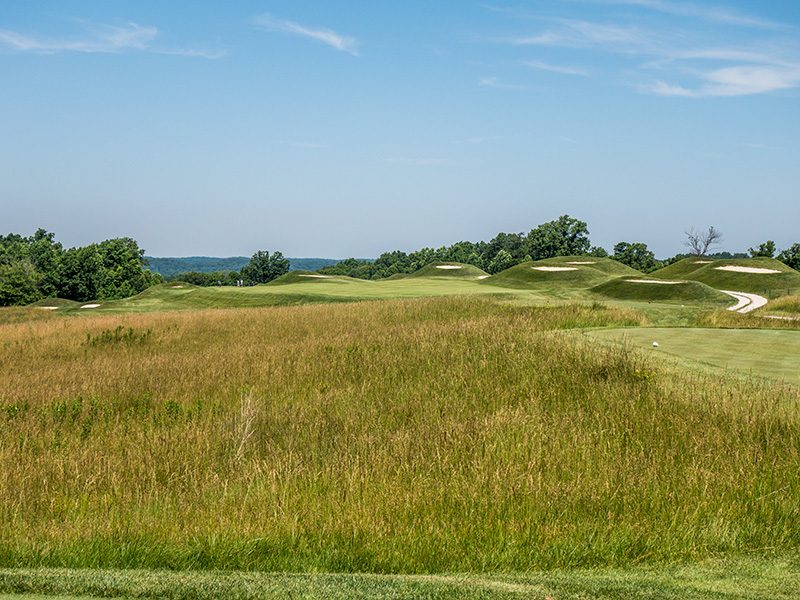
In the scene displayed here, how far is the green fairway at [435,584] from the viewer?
13.8 ft

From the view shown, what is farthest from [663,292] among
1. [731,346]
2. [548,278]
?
[731,346]

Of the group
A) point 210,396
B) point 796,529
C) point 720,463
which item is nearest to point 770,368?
point 720,463

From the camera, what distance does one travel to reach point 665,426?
28.7 ft

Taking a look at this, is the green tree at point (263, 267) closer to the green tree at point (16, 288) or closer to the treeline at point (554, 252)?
the treeline at point (554, 252)

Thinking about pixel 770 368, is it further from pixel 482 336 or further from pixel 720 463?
pixel 482 336

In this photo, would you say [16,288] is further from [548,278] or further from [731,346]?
[731,346]

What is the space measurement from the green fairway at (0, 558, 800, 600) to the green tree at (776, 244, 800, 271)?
300 feet

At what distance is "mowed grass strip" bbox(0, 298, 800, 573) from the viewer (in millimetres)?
5730

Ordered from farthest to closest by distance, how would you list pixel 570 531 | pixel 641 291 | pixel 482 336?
pixel 641 291 < pixel 482 336 < pixel 570 531

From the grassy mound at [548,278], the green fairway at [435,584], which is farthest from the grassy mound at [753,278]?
the green fairway at [435,584]

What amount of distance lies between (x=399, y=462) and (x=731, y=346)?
871cm

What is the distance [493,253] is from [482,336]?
135320 mm

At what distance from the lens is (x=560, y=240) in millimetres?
103000

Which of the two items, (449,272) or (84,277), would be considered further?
(84,277)
